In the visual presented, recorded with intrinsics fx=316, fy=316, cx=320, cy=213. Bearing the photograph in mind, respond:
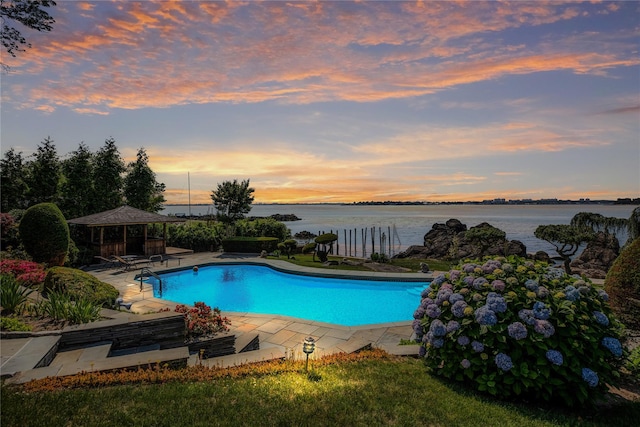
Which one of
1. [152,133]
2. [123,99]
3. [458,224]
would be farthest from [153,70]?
[458,224]

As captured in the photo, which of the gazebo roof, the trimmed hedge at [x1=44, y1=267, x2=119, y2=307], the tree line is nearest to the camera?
the trimmed hedge at [x1=44, y1=267, x2=119, y2=307]

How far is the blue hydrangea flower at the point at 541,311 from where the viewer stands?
4.06 m

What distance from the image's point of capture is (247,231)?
80.2ft

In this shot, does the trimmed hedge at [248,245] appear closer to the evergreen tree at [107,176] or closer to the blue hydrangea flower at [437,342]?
the evergreen tree at [107,176]

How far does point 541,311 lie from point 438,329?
51.4 inches

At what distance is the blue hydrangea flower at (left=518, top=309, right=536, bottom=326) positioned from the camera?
13.3 feet

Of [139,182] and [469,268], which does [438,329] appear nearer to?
[469,268]

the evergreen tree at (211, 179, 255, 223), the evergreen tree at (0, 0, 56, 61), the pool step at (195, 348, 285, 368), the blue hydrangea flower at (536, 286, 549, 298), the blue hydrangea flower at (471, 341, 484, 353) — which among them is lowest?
the pool step at (195, 348, 285, 368)

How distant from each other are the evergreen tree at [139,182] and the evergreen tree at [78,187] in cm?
421

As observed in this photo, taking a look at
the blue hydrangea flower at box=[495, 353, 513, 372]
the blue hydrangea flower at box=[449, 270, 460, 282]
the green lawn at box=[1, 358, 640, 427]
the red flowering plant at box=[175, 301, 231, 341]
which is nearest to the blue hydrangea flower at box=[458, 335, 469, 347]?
the blue hydrangea flower at box=[495, 353, 513, 372]

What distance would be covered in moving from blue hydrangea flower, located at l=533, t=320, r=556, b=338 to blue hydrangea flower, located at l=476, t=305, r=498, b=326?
45cm

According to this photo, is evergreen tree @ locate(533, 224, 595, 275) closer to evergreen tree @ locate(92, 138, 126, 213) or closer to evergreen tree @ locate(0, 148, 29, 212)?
evergreen tree @ locate(92, 138, 126, 213)

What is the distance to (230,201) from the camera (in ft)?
87.4

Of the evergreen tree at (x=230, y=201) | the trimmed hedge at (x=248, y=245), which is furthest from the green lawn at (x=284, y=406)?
the evergreen tree at (x=230, y=201)
